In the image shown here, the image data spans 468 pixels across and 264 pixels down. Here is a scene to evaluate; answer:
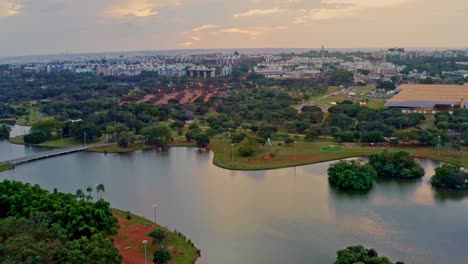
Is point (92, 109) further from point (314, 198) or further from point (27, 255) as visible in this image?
point (27, 255)

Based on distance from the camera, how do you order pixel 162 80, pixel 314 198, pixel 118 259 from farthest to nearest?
pixel 162 80 → pixel 314 198 → pixel 118 259

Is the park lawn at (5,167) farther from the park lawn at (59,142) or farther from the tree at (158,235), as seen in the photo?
the tree at (158,235)

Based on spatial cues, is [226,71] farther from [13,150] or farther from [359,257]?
[359,257]

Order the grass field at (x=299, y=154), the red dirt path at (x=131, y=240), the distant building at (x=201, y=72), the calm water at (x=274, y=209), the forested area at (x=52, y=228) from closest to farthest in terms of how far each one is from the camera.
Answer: the forested area at (x=52, y=228), the red dirt path at (x=131, y=240), the calm water at (x=274, y=209), the grass field at (x=299, y=154), the distant building at (x=201, y=72)

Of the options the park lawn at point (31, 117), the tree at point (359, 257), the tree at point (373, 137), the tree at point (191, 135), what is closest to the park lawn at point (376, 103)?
the tree at point (373, 137)

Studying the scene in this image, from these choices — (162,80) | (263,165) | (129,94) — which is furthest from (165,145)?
(162,80)

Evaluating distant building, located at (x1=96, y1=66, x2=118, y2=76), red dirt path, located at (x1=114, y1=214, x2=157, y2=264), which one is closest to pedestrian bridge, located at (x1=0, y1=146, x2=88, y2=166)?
red dirt path, located at (x1=114, y1=214, x2=157, y2=264)
